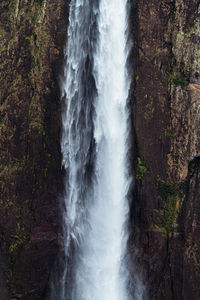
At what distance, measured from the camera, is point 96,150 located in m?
9.46

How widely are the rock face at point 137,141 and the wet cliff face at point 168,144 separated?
0.02 m

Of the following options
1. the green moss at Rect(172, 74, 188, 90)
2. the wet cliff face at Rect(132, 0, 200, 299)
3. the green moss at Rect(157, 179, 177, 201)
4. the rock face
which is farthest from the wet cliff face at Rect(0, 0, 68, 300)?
the green moss at Rect(172, 74, 188, 90)

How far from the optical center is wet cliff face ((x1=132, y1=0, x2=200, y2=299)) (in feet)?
30.0

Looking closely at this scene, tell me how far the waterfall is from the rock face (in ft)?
1.03

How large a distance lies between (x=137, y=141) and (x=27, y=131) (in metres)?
2.76

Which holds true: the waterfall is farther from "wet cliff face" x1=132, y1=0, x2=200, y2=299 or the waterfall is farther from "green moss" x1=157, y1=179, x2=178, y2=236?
"green moss" x1=157, y1=179, x2=178, y2=236

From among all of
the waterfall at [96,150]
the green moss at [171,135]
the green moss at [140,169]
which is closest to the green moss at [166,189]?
the green moss at [140,169]

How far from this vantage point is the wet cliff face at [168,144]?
9.13 m

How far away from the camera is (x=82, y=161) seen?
948 centimetres

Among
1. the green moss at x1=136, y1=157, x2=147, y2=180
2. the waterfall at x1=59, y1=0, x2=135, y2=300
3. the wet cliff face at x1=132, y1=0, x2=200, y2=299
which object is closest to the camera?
the wet cliff face at x1=132, y1=0, x2=200, y2=299

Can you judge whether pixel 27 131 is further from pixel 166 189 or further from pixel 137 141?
pixel 166 189

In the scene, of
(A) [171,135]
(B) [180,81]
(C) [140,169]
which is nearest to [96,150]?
(C) [140,169]

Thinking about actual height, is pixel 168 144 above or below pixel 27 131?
below

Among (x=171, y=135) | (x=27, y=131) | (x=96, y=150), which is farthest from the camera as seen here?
(x=96, y=150)
